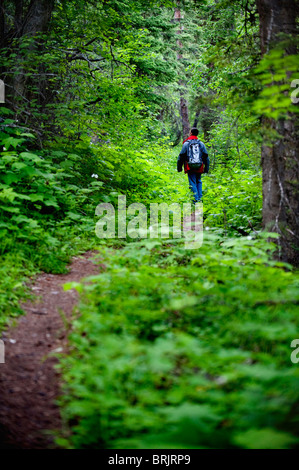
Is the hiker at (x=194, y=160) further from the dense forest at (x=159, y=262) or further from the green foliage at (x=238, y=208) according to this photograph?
the green foliage at (x=238, y=208)

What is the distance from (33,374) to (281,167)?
164 inches

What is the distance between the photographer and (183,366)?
2.35 metres

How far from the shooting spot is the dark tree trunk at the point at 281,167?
4816 mm

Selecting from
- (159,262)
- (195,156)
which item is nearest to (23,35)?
(195,156)

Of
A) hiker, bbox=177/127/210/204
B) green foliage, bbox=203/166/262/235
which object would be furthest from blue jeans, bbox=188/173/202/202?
green foliage, bbox=203/166/262/235

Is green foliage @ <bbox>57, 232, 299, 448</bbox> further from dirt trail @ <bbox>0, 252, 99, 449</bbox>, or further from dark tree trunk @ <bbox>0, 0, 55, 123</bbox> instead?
dark tree trunk @ <bbox>0, 0, 55, 123</bbox>

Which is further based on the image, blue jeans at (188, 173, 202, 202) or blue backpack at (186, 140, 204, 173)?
blue jeans at (188, 173, 202, 202)

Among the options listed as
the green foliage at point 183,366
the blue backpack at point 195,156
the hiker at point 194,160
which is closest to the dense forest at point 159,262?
the green foliage at point 183,366

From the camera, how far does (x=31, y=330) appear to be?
3.70 m

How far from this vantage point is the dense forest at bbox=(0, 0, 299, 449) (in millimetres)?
2125

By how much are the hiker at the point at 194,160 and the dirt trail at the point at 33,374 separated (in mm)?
6740

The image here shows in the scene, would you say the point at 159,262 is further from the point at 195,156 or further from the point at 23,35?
the point at 23,35

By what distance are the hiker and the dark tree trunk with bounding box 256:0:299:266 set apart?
16.6 ft
